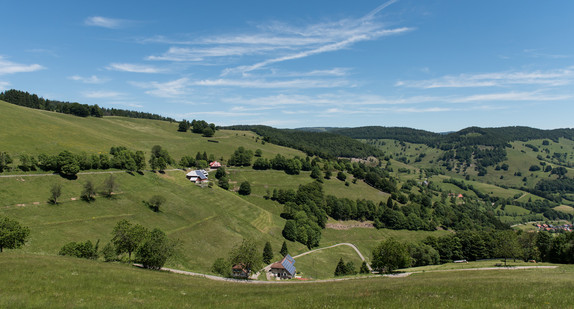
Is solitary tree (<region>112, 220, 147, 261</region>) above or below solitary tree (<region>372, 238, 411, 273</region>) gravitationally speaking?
above

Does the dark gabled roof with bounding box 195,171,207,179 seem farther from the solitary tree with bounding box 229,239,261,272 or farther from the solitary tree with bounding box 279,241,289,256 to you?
the solitary tree with bounding box 229,239,261,272

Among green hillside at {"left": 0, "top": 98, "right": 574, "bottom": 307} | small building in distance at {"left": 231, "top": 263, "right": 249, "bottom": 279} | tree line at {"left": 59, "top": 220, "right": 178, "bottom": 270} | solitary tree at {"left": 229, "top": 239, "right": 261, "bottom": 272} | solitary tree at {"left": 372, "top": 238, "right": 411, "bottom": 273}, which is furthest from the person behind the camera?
solitary tree at {"left": 372, "top": 238, "right": 411, "bottom": 273}

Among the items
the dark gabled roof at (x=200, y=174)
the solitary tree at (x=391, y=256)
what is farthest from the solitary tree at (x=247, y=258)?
the dark gabled roof at (x=200, y=174)

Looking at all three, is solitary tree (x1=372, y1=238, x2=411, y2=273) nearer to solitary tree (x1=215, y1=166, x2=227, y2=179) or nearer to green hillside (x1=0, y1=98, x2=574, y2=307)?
green hillside (x1=0, y1=98, x2=574, y2=307)

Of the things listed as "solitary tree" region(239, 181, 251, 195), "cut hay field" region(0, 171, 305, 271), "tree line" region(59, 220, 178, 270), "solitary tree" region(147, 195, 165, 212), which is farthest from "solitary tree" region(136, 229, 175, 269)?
"solitary tree" region(239, 181, 251, 195)

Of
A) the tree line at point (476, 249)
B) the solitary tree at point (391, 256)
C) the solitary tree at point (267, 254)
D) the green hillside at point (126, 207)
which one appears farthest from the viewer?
the solitary tree at point (267, 254)

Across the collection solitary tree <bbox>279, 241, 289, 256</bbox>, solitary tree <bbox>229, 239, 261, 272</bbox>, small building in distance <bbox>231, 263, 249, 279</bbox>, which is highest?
solitary tree <bbox>229, 239, 261, 272</bbox>

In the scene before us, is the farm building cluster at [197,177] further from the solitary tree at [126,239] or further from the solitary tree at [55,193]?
the solitary tree at [126,239]

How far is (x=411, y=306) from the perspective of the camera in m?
15.5

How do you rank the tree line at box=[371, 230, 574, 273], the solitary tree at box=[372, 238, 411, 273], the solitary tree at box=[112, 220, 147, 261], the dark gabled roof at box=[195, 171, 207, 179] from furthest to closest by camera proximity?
1. the dark gabled roof at box=[195, 171, 207, 179]
2. the tree line at box=[371, 230, 574, 273]
3. the solitary tree at box=[372, 238, 411, 273]
4. the solitary tree at box=[112, 220, 147, 261]

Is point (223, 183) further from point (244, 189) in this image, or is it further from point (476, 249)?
point (476, 249)

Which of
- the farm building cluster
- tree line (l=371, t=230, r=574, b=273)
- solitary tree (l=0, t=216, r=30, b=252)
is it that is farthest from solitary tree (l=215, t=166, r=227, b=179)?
solitary tree (l=0, t=216, r=30, b=252)

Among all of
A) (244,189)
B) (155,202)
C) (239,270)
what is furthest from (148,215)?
(244,189)

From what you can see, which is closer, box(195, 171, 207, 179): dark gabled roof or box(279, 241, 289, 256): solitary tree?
box(279, 241, 289, 256): solitary tree
